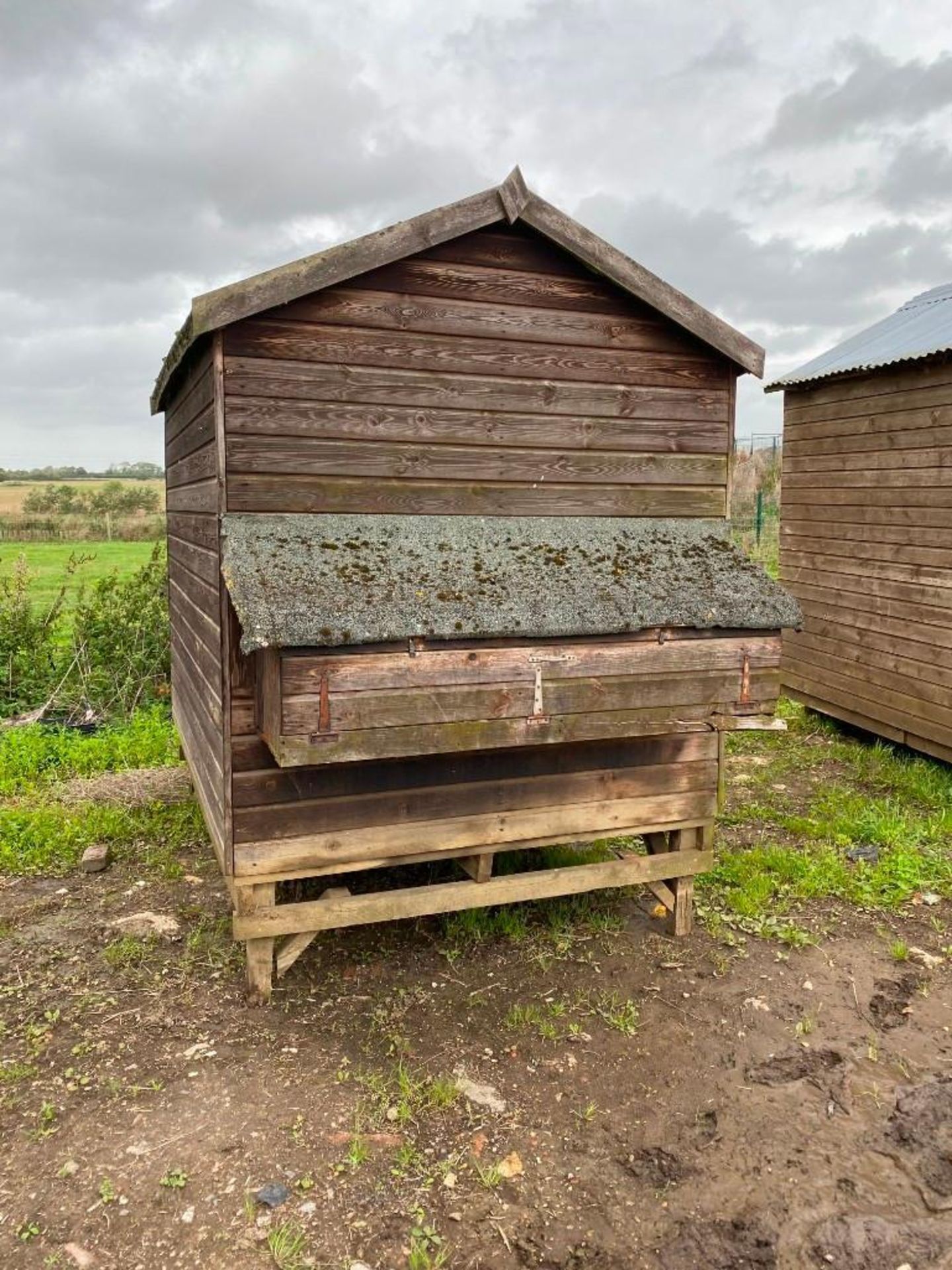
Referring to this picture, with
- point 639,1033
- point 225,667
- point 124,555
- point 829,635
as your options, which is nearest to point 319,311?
point 225,667

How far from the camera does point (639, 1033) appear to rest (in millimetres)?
A: 4699

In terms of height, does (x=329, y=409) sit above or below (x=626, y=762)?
above

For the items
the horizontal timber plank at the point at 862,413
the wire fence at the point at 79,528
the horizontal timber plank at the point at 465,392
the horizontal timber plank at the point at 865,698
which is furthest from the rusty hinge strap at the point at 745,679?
the wire fence at the point at 79,528

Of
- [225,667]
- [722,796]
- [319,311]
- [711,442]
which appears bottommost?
[722,796]

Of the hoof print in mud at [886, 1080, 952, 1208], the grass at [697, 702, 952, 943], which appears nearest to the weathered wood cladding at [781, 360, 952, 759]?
the grass at [697, 702, 952, 943]

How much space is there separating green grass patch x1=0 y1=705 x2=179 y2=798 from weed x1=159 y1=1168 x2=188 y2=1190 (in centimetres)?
539

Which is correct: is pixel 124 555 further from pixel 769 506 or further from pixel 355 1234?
pixel 355 1234

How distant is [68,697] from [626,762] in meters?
7.81

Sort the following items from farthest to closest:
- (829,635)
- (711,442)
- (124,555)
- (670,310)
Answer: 1. (124,555)
2. (829,635)
3. (711,442)
4. (670,310)

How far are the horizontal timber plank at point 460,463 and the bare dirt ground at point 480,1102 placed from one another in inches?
111

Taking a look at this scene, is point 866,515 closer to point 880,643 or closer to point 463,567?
point 880,643

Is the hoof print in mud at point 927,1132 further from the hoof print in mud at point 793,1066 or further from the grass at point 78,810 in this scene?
the grass at point 78,810

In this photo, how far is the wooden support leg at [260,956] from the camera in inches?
184

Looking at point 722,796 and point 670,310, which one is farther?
point 722,796
